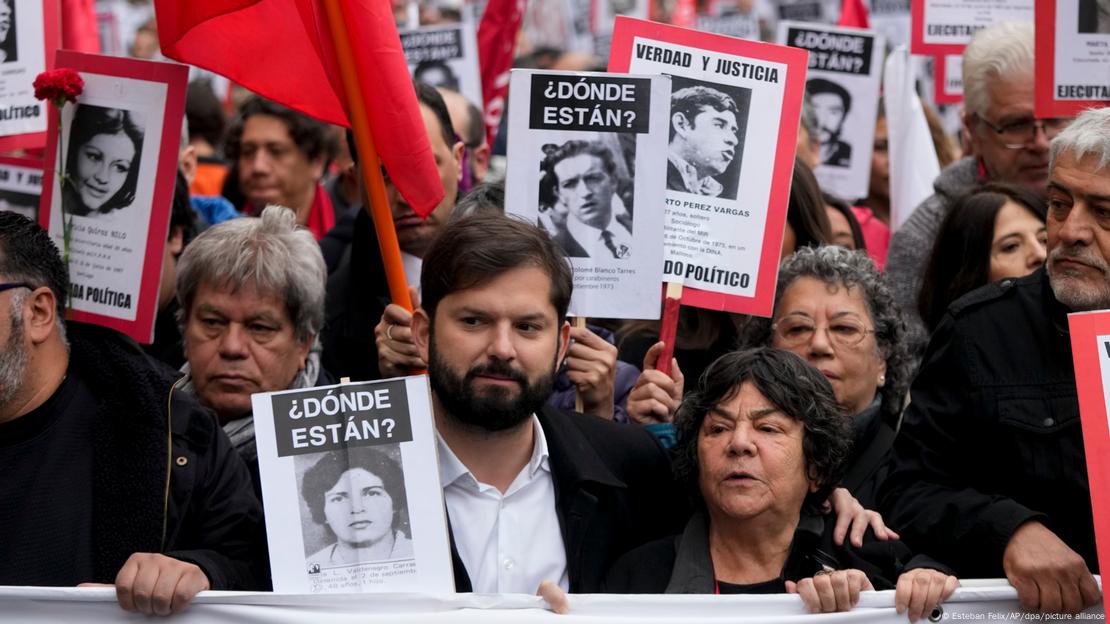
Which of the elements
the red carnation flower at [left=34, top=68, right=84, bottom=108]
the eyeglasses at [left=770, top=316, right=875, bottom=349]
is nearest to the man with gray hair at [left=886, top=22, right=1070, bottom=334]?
the eyeglasses at [left=770, top=316, right=875, bottom=349]

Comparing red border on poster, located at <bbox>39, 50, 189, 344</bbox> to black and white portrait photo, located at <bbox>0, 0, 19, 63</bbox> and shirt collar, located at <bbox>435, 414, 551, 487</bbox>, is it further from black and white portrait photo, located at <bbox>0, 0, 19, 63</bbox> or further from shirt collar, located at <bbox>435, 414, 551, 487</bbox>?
shirt collar, located at <bbox>435, 414, 551, 487</bbox>

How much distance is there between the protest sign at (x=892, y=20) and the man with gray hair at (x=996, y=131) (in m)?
4.09

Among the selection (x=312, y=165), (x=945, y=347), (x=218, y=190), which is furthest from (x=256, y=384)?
(x=218, y=190)

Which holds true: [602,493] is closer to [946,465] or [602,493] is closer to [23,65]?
[946,465]

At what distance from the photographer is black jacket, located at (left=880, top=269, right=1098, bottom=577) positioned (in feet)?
12.8

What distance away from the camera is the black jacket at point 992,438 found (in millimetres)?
3912

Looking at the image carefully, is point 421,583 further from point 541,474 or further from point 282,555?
point 541,474

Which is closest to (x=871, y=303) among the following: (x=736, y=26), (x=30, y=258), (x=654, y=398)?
(x=654, y=398)

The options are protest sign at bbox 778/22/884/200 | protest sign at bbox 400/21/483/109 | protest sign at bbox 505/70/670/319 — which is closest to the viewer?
protest sign at bbox 505/70/670/319

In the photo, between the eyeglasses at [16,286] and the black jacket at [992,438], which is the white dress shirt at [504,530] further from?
the eyeglasses at [16,286]

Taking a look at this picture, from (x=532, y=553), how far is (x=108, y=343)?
1.30m

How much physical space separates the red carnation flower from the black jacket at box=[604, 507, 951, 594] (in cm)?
216

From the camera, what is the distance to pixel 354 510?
12.3ft

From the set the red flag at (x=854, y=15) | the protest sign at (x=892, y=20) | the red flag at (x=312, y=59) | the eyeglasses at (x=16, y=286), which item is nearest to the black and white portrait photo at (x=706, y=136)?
the red flag at (x=312, y=59)
